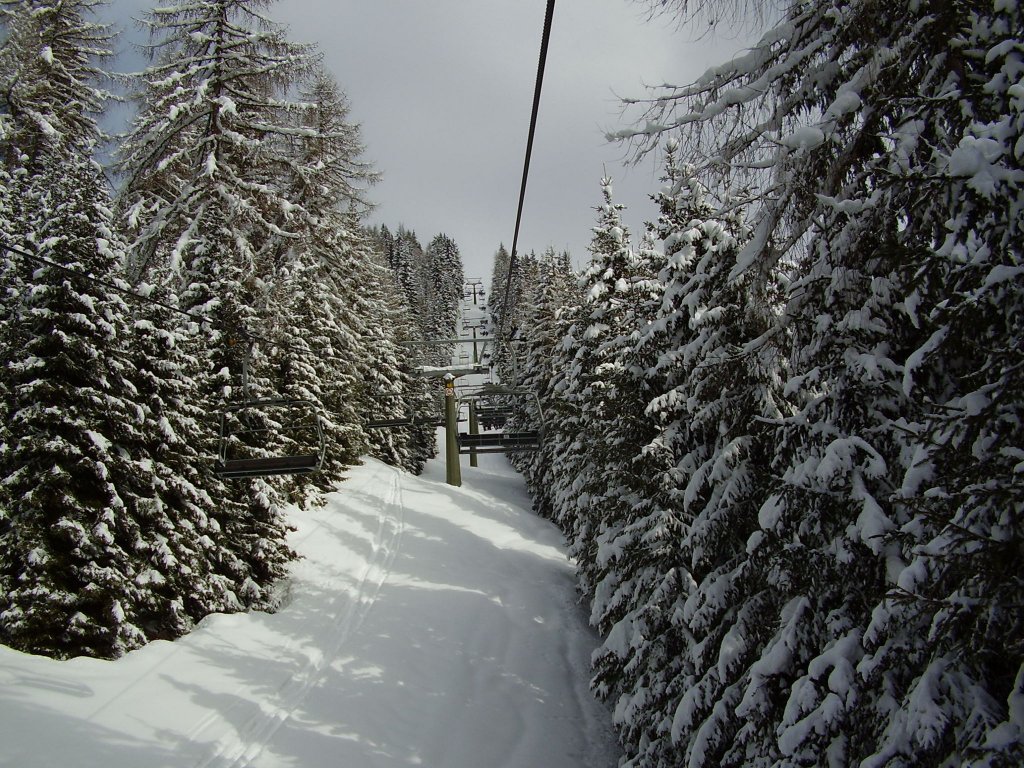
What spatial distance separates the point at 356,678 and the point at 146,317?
8218 millimetres

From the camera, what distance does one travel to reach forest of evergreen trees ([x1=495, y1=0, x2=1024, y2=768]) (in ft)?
10.6

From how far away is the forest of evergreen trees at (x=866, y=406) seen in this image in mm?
3229

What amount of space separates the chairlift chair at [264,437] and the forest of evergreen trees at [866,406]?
6.24 metres

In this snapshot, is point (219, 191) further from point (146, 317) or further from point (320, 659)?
point (320, 659)

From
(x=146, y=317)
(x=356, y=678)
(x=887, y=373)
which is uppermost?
(x=146, y=317)

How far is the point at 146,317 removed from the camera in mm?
11391

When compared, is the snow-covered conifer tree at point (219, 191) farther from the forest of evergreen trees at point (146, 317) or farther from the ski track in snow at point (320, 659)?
the ski track in snow at point (320, 659)

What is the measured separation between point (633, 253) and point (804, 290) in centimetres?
1142

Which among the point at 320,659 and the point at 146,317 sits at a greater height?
the point at 146,317

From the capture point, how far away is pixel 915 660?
414cm

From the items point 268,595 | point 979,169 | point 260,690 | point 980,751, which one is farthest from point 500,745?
point 979,169

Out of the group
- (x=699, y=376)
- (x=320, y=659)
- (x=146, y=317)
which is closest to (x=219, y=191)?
(x=146, y=317)

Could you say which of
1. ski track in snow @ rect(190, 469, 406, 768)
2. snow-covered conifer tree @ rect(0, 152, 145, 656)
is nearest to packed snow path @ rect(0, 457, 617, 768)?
ski track in snow @ rect(190, 469, 406, 768)

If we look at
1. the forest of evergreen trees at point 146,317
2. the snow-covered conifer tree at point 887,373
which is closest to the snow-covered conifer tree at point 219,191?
the forest of evergreen trees at point 146,317
